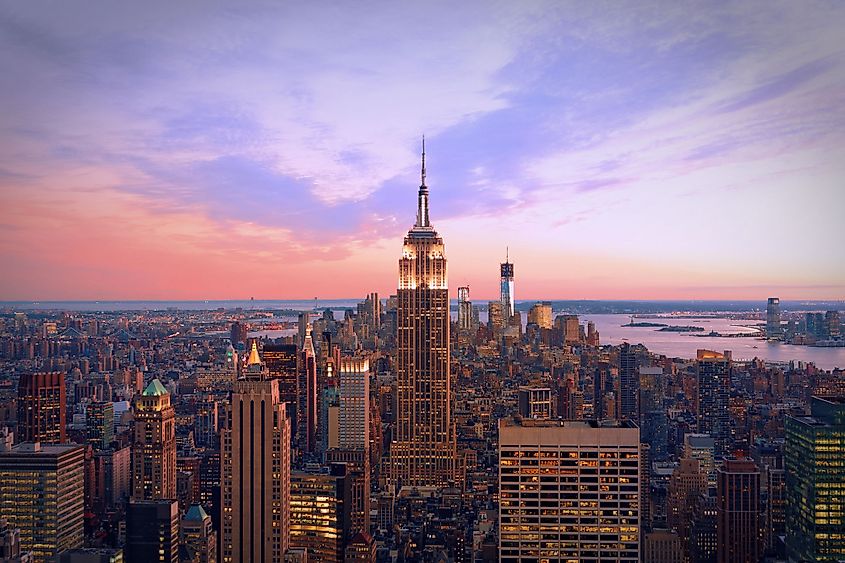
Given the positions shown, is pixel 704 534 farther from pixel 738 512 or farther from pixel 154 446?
pixel 154 446

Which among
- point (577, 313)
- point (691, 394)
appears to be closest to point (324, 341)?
point (577, 313)

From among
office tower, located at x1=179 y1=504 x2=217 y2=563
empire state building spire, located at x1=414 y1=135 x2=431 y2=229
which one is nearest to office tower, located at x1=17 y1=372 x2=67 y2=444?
office tower, located at x1=179 y1=504 x2=217 y2=563

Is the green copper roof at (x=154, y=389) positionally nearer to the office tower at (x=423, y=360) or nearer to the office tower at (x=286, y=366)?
the office tower at (x=286, y=366)

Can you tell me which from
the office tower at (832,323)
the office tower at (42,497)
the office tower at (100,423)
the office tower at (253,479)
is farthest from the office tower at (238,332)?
the office tower at (832,323)

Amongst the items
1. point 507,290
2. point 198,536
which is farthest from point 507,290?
point 198,536

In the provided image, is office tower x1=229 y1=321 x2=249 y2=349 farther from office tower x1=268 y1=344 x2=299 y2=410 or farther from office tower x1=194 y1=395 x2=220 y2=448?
office tower x1=268 y1=344 x2=299 y2=410

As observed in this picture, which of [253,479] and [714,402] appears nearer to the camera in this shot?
[253,479]
